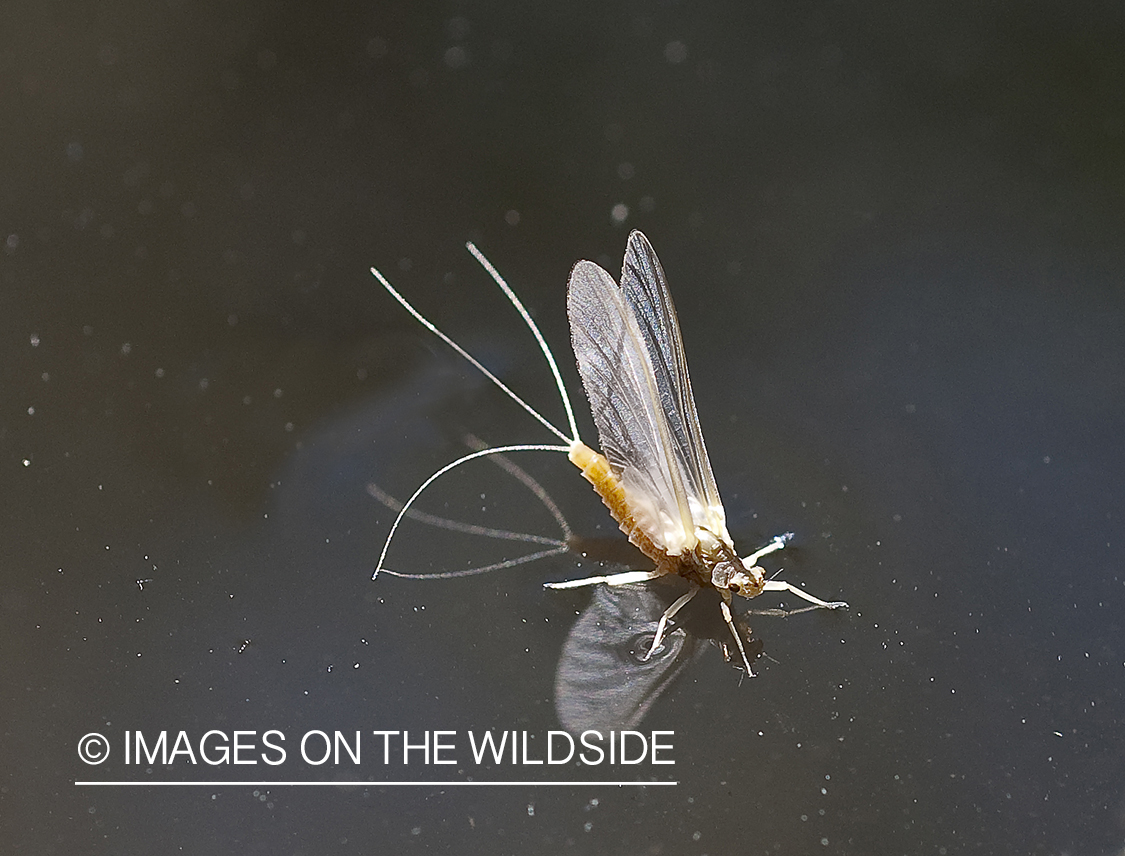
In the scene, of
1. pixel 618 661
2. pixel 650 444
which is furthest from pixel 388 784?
pixel 650 444

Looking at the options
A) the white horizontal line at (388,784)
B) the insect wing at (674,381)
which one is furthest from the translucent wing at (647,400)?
the white horizontal line at (388,784)

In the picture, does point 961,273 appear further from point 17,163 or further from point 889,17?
point 17,163

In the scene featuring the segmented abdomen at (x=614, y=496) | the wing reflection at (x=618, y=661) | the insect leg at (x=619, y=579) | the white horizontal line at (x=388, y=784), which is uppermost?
the segmented abdomen at (x=614, y=496)

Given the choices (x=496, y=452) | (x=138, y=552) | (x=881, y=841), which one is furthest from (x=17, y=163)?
(x=881, y=841)

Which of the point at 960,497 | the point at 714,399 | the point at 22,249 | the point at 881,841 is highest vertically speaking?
the point at 22,249

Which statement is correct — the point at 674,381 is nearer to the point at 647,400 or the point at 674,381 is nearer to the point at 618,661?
the point at 647,400

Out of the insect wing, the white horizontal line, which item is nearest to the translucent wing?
the insect wing

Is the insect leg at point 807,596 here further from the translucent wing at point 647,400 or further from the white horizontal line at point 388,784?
the white horizontal line at point 388,784
